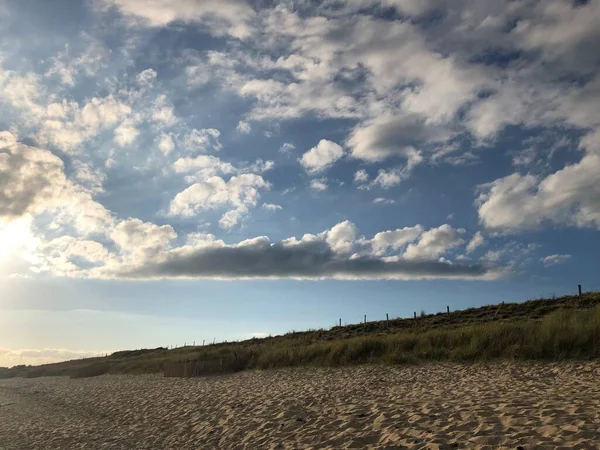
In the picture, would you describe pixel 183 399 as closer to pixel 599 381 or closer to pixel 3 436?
pixel 3 436

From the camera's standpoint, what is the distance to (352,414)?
1110 cm

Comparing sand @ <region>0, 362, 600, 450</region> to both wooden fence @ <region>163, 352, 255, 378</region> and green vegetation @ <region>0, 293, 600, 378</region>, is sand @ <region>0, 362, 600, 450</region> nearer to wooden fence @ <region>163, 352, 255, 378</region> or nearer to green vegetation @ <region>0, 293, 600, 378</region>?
green vegetation @ <region>0, 293, 600, 378</region>

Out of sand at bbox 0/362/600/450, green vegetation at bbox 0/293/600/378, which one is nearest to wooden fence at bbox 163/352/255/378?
green vegetation at bbox 0/293/600/378

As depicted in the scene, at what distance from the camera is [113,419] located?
18.2 meters

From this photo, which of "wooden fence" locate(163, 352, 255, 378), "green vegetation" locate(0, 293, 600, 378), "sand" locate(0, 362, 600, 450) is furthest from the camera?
"wooden fence" locate(163, 352, 255, 378)

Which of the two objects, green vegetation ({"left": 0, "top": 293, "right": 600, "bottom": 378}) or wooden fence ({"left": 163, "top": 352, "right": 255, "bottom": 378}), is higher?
green vegetation ({"left": 0, "top": 293, "right": 600, "bottom": 378})

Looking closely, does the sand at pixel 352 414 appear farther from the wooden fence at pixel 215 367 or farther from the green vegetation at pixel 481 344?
the wooden fence at pixel 215 367

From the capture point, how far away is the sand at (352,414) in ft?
27.0

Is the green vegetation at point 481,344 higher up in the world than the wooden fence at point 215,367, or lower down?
higher up

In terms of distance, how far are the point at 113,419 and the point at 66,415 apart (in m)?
4.94

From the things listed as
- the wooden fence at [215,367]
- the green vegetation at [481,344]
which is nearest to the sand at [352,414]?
the green vegetation at [481,344]

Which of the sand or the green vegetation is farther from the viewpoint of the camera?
the green vegetation

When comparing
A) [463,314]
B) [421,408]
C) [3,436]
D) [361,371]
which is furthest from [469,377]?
A: [463,314]

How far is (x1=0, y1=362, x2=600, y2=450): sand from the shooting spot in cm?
822
